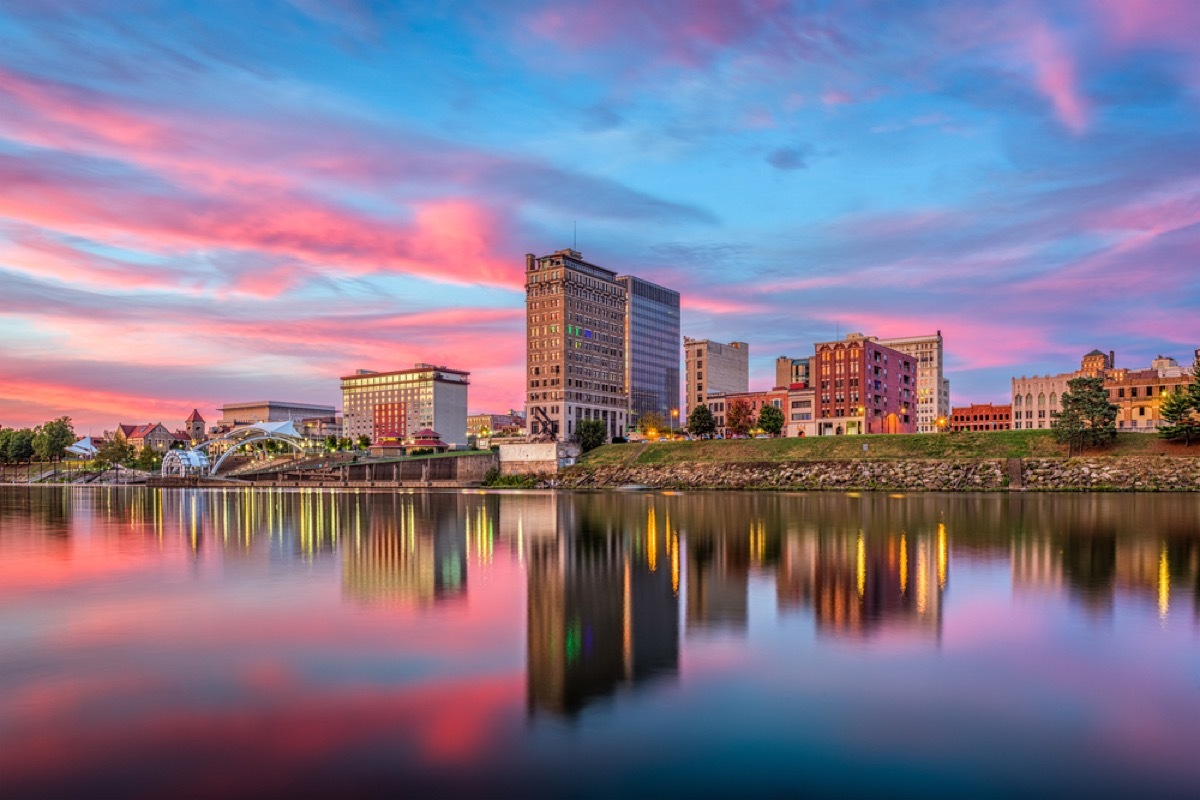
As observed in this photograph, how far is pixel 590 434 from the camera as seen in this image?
16762cm

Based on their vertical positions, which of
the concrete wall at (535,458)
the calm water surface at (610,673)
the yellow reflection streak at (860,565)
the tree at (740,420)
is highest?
the tree at (740,420)

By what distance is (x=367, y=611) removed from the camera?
2455cm

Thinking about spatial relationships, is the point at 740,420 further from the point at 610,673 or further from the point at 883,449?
the point at 610,673

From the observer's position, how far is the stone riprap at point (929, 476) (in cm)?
8800

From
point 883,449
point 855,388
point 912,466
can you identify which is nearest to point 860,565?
point 912,466

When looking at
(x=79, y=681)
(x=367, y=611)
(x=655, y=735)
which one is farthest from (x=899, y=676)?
(x=79, y=681)

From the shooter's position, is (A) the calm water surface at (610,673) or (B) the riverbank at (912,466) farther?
(B) the riverbank at (912,466)

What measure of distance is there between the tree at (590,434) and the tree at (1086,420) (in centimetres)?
8870

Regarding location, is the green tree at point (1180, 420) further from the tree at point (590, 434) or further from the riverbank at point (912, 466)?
the tree at point (590, 434)

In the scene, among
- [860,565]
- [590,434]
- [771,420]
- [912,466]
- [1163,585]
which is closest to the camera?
[1163,585]

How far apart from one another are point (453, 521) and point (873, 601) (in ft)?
138

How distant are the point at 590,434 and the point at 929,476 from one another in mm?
81116

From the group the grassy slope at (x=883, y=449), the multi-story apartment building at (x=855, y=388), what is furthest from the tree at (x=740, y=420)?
the grassy slope at (x=883, y=449)

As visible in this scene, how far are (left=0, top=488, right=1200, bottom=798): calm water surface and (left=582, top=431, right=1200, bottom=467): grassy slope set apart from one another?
70351 millimetres
